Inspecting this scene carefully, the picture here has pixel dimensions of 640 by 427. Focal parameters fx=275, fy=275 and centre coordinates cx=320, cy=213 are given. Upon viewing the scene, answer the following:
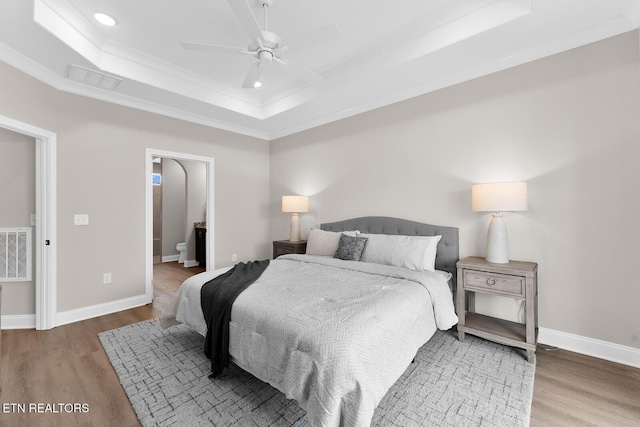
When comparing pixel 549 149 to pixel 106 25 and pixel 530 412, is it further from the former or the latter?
pixel 106 25

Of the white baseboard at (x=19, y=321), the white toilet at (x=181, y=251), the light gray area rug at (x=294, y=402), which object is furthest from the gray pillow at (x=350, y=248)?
the white toilet at (x=181, y=251)

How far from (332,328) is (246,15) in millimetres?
2055

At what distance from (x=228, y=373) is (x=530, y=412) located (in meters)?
2.03

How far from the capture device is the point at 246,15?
6.03ft

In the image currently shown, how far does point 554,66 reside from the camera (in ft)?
Result: 8.19

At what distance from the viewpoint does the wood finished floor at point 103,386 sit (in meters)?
1.67

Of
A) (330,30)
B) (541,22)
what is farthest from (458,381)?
(541,22)

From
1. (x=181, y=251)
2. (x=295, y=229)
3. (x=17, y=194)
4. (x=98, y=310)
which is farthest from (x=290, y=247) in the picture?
(x=181, y=251)

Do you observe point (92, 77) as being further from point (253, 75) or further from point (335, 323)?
point (335, 323)

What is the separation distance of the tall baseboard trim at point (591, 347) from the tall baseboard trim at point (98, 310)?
4.58 m

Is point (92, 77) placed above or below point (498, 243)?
above

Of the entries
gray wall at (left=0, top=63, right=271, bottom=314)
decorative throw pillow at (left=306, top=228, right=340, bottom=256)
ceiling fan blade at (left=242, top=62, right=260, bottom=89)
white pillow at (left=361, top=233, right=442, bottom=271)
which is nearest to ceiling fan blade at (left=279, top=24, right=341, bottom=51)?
ceiling fan blade at (left=242, top=62, right=260, bottom=89)

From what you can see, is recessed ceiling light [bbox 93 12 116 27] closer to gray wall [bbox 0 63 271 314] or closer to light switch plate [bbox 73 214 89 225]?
gray wall [bbox 0 63 271 314]

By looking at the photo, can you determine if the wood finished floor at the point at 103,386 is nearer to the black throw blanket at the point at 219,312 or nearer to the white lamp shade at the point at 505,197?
the black throw blanket at the point at 219,312
